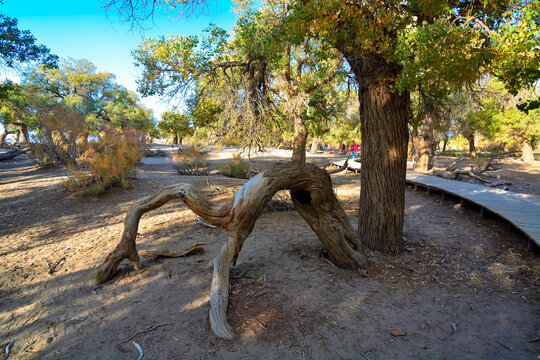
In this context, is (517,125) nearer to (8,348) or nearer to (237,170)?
(237,170)

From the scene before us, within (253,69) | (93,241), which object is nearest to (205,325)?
(93,241)

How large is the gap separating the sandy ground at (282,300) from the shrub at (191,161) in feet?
23.3

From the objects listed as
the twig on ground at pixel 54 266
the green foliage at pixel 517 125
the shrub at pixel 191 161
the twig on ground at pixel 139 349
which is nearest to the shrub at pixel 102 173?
the shrub at pixel 191 161

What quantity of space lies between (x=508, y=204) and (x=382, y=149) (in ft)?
14.7

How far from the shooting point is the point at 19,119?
23.1 metres

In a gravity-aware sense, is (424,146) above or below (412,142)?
below

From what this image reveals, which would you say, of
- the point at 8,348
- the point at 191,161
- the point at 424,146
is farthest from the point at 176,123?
the point at 424,146

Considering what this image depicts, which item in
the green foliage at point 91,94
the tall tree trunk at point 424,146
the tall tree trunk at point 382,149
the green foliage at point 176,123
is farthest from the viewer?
the green foliage at point 91,94

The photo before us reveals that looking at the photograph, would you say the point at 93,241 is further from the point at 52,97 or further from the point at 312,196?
the point at 52,97

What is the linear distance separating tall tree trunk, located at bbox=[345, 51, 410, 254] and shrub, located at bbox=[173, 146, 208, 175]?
Result: 9.43 m

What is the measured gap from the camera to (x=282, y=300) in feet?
9.83

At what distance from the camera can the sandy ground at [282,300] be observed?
2469 millimetres

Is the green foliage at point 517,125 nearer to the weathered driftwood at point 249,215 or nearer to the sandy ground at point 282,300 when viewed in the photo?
the sandy ground at point 282,300

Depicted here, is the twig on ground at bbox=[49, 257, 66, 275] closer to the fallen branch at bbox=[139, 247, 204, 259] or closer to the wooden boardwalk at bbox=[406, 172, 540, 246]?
the fallen branch at bbox=[139, 247, 204, 259]
